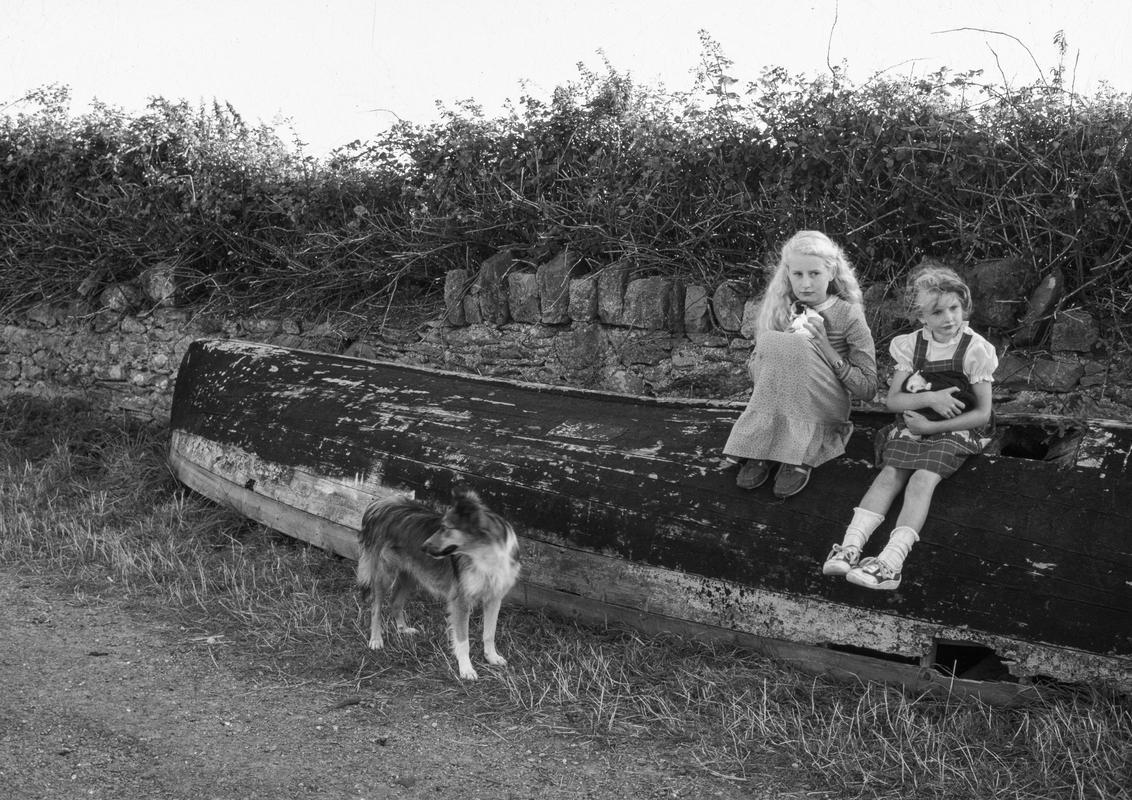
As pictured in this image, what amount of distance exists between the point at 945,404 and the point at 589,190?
394cm

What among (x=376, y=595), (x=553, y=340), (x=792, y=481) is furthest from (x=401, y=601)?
(x=553, y=340)

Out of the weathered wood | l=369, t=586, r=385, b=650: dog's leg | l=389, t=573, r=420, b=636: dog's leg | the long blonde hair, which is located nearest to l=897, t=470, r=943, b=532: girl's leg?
the weathered wood

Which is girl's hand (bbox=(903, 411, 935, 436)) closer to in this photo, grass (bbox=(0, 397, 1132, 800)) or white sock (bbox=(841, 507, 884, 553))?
white sock (bbox=(841, 507, 884, 553))

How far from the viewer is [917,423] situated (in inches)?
163

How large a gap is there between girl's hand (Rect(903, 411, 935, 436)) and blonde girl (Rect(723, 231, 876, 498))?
0.26 metres

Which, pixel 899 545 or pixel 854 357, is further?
pixel 854 357

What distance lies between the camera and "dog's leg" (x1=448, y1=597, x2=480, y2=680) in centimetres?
442

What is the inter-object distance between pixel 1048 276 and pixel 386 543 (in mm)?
3852

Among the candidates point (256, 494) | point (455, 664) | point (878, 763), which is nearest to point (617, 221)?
point (256, 494)

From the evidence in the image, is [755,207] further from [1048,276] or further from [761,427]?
[761,427]

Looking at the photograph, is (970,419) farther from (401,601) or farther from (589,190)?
(589,190)

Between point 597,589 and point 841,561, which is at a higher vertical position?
point 841,561

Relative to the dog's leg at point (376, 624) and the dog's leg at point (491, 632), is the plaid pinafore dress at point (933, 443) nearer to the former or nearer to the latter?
the dog's leg at point (491, 632)

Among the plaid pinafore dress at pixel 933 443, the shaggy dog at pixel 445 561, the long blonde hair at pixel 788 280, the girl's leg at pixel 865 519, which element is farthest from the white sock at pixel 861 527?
the shaggy dog at pixel 445 561
